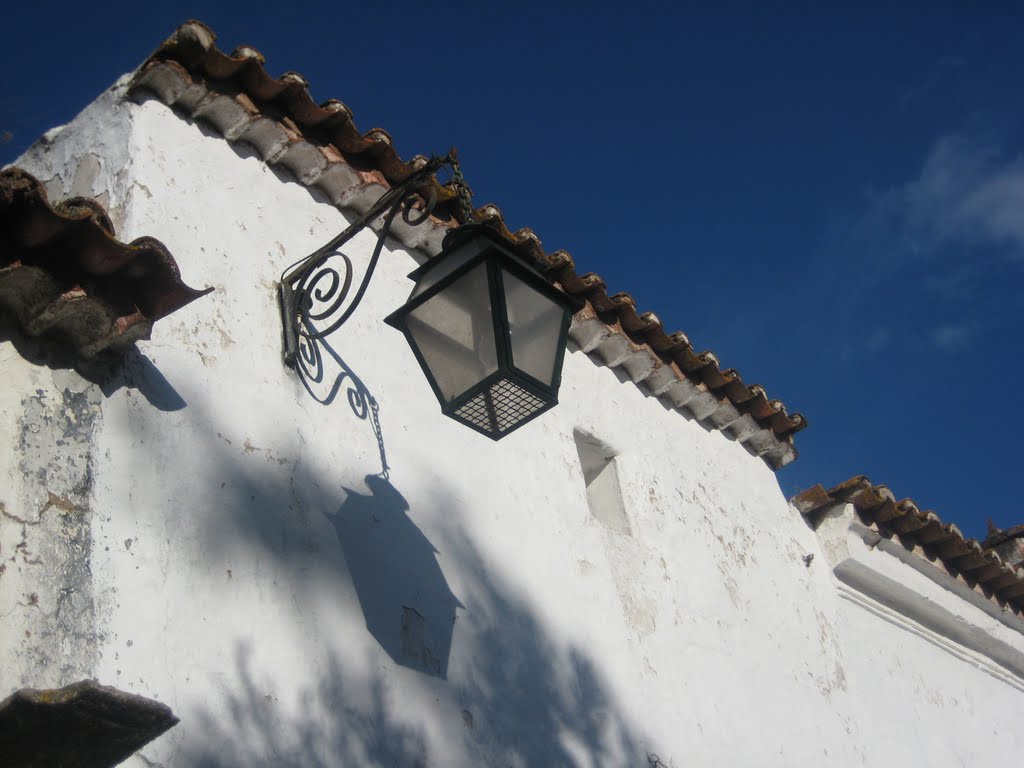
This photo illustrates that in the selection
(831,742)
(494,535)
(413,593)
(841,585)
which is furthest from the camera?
(841,585)

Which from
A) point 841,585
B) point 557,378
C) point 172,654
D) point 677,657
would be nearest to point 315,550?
point 172,654

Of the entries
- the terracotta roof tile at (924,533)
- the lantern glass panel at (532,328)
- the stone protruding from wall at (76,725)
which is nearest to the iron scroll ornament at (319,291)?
the lantern glass panel at (532,328)

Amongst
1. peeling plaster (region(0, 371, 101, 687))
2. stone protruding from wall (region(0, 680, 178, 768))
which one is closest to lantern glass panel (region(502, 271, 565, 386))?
peeling plaster (region(0, 371, 101, 687))

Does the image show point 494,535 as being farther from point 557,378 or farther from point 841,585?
point 841,585

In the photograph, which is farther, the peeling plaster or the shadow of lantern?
the shadow of lantern

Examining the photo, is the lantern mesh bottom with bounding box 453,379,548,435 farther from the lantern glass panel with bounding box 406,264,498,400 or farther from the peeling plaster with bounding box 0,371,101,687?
the peeling plaster with bounding box 0,371,101,687

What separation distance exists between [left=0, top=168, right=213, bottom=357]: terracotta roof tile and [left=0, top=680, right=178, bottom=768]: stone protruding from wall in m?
1.05

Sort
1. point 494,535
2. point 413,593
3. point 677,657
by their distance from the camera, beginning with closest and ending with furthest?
point 413,593
point 494,535
point 677,657

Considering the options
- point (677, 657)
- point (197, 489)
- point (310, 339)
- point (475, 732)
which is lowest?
point (475, 732)

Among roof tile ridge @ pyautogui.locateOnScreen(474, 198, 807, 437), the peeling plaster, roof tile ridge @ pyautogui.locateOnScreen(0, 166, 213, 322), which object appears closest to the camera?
the peeling plaster

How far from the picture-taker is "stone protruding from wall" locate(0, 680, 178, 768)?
200 cm

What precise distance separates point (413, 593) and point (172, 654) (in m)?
0.96

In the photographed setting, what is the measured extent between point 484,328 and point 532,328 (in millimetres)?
144

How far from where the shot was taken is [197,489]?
3047 mm
